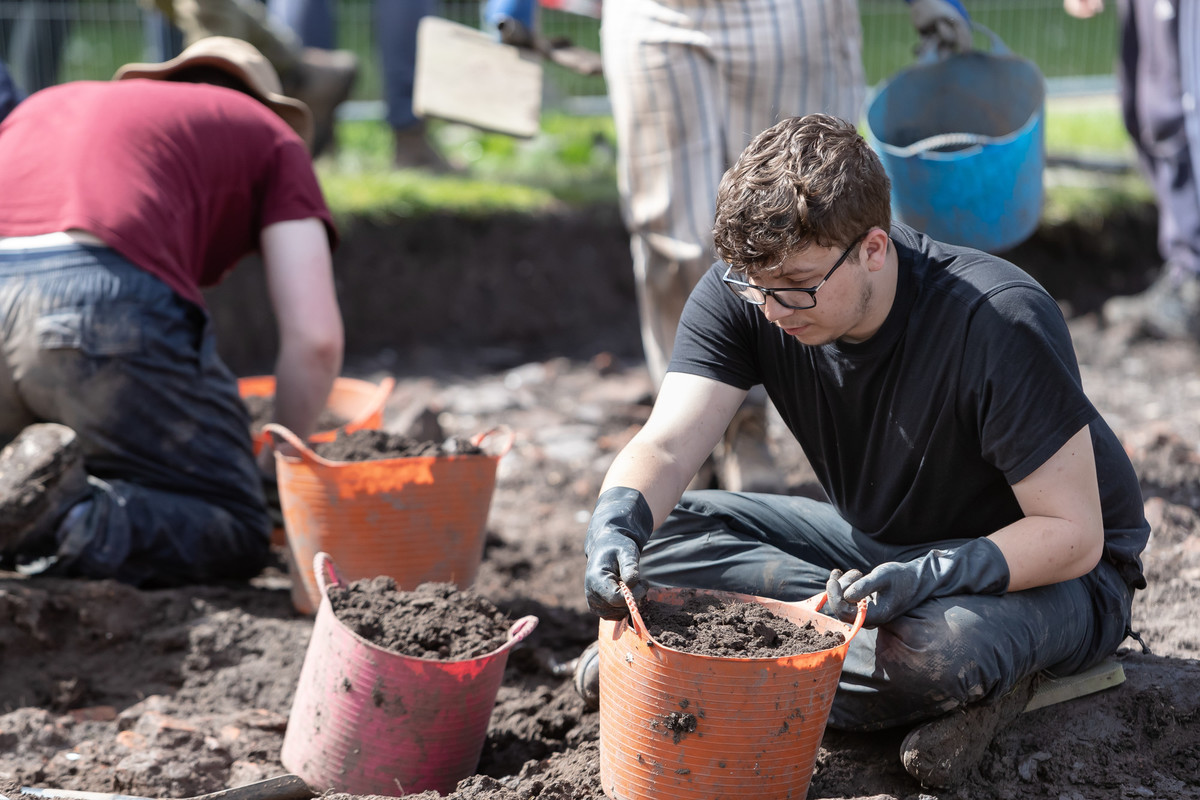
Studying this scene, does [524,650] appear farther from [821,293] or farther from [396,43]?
[396,43]

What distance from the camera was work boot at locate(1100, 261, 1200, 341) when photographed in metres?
5.40

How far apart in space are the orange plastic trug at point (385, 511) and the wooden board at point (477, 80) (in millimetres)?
1771

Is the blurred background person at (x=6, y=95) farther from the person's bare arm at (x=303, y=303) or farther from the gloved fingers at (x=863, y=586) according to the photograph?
the gloved fingers at (x=863, y=586)

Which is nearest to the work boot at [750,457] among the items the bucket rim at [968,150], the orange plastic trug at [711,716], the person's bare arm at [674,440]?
the bucket rim at [968,150]

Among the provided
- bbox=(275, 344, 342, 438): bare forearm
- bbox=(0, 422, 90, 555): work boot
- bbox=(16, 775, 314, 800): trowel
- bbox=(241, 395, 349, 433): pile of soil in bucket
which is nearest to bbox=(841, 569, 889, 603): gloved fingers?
bbox=(16, 775, 314, 800): trowel

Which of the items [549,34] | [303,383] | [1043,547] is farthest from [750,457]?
[549,34]

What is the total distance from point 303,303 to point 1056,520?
2052mm

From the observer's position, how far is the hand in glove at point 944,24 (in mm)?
3402

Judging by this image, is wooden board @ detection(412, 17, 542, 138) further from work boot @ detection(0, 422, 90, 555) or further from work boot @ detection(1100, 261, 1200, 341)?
work boot @ detection(1100, 261, 1200, 341)

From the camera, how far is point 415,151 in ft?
21.5

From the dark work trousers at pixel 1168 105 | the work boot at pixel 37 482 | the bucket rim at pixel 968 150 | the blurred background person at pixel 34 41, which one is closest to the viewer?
the work boot at pixel 37 482

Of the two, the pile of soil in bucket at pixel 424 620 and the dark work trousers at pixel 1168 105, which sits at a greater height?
the dark work trousers at pixel 1168 105

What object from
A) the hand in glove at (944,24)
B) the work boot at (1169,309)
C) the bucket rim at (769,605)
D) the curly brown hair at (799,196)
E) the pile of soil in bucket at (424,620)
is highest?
the hand in glove at (944,24)

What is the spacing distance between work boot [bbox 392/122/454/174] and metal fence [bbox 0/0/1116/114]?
182 centimetres
